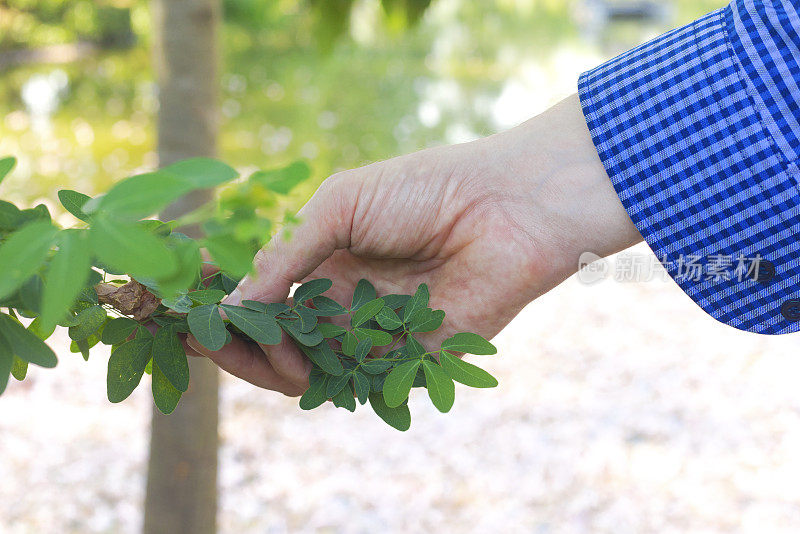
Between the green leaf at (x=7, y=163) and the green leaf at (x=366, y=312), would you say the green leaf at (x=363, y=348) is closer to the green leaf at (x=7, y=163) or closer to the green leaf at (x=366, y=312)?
the green leaf at (x=366, y=312)

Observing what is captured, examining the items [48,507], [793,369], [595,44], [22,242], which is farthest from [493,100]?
[22,242]

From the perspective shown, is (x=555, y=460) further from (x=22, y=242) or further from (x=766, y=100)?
(x=22, y=242)

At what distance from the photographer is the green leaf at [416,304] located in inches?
43.3

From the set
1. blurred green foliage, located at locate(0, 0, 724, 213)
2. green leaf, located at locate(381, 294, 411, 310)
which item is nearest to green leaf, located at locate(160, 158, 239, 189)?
green leaf, located at locate(381, 294, 411, 310)

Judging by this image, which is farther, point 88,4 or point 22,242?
point 88,4

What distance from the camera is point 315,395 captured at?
3.53 feet

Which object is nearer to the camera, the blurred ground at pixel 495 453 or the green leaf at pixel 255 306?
the green leaf at pixel 255 306

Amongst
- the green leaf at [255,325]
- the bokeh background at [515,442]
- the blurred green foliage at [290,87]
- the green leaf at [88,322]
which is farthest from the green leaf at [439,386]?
the blurred green foliage at [290,87]

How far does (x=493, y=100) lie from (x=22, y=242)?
31.1 ft

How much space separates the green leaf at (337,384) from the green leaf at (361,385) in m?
0.02

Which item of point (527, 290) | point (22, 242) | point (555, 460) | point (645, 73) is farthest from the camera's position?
point (555, 460)

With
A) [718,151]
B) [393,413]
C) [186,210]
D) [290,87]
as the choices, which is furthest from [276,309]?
[290,87]

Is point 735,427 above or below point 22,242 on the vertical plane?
below

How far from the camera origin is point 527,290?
4.69 feet
